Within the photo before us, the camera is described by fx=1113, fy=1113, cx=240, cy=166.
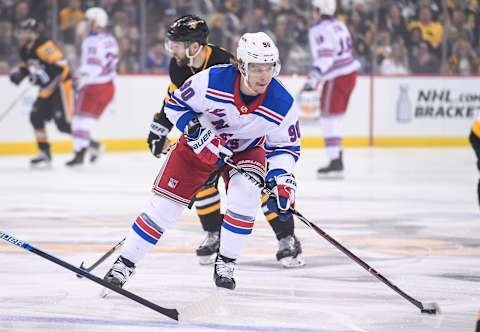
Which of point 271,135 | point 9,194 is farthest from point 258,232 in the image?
point 9,194

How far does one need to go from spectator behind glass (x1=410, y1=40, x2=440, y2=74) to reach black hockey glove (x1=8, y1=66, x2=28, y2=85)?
5008mm

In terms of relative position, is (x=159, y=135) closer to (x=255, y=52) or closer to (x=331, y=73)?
(x=255, y=52)

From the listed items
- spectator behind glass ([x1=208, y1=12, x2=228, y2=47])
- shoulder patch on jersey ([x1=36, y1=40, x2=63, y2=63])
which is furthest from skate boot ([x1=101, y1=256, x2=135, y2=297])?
spectator behind glass ([x1=208, y1=12, x2=228, y2=47])

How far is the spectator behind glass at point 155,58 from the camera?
12.1 m

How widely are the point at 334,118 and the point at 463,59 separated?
4.28m

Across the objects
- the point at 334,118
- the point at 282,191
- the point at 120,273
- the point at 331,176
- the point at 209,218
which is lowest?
the point at 331,176

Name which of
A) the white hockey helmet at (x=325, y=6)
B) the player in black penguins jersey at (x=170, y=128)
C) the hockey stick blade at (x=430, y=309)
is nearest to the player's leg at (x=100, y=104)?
the white hockey helmet at (x=325, y=6)

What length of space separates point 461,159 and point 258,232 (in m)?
5.92

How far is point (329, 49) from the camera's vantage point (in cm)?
964

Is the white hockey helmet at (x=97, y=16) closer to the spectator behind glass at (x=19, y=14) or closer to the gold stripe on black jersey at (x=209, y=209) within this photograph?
the spectator behind glass at (x=19, y=14)

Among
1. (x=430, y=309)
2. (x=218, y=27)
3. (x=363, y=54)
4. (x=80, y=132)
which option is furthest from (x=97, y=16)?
(x=430, y=309)

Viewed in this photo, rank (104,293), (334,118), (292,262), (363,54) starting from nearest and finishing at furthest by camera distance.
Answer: (104,293) → (292,262) → (334,118) → (363,54)

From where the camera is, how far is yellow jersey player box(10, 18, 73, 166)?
1027 centimetres

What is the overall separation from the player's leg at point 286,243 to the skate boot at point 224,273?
0.61m
